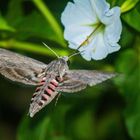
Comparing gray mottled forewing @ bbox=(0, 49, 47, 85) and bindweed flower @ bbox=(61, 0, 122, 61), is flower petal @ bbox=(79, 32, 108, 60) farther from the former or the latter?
gray mottled forewing @ bbox=(0, 49, 47, 85)

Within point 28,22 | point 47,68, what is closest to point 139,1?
point 47,68

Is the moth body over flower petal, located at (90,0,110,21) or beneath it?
beneath

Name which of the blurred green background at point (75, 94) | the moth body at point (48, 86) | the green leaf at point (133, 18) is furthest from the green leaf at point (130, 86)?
the moth body at point (48, 86)

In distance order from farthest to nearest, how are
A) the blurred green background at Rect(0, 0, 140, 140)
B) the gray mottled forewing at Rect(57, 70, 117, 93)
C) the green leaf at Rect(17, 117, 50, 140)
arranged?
the green leaf at Rect(17, 117, 50, 140)
the blurred green background at Rect(0, 0, 140, 140)
the gray mottled forewing at Rect(57, 70, 117, 93)

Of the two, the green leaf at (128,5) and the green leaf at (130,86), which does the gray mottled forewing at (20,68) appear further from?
the green leaf at (130,86)

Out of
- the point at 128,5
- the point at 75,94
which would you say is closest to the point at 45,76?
the point at 128,5

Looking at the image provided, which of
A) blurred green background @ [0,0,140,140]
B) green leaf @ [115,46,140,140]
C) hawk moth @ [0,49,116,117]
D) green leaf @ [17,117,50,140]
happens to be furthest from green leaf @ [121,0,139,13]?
green leaf @ [17,117,50,140]
